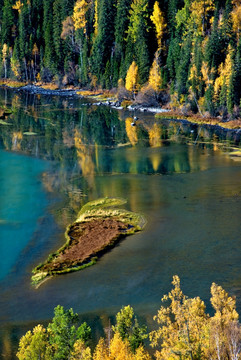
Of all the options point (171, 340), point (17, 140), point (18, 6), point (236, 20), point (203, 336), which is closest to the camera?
point (203, 336)

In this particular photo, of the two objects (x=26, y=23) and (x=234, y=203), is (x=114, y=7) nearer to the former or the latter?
(x=26, y=23)

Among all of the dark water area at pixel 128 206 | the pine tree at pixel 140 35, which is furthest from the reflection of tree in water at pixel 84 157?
the pine tree at pixel 140 35

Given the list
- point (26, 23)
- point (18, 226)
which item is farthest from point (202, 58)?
point (26, 23)

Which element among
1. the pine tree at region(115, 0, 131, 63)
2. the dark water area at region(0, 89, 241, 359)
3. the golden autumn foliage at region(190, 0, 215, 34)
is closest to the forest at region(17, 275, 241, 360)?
the dark water area at region(0, 89, 241, 359)

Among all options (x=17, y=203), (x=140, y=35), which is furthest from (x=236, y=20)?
(x=17, y=203)

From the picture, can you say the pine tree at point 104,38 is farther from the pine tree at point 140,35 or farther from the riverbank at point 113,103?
the pine tree at point 140,35

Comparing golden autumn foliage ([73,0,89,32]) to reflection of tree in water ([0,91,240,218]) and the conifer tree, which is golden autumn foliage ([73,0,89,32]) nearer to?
the conifer tree

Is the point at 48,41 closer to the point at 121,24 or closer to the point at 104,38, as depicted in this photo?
the point at 104,38
